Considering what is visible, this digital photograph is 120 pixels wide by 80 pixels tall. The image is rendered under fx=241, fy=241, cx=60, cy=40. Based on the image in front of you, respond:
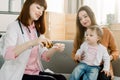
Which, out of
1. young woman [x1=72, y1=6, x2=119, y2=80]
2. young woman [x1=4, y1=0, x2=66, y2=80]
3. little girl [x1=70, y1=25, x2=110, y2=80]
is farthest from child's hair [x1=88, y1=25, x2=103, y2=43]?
young woman [x1=4, y1=0, x2=66, y2=80]

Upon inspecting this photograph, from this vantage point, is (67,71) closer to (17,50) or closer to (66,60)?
(66,60)

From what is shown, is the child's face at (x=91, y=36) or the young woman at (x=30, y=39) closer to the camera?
the young woman at (x=30, y=39)

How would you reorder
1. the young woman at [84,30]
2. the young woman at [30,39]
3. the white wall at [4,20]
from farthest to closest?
the white wall at [4,20], the young woman at [84,30], the young woman at [30,39]

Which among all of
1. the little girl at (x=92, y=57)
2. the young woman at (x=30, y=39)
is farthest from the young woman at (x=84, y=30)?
the young woman at (x=30, y=39)

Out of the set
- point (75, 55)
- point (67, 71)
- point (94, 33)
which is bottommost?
point (67, 71)

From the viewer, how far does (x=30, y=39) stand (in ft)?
6.23

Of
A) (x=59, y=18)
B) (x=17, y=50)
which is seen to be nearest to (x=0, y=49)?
(x=17, y=50)

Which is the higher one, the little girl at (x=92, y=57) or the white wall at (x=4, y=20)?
the white wall at (x=4, y=20)

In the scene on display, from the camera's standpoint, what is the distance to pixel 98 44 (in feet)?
Answer: 7.66

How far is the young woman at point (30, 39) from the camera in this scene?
1.72m

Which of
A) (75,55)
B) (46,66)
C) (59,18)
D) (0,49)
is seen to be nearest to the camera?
(0,49)

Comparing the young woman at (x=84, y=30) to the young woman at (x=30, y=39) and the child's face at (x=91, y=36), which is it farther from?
the young woman at (x=30, y=39)

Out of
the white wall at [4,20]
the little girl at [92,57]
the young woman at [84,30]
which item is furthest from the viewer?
the white wall at [4,20]

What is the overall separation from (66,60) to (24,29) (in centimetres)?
96
